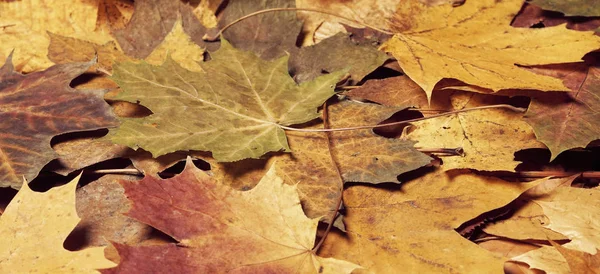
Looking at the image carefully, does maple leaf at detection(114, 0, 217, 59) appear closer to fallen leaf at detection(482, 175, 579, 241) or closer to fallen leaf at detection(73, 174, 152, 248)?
fallen leaf at detection(73, 174, 152, 248)

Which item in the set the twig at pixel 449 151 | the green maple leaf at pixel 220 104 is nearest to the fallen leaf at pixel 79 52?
the green maple leaf at pixel 220 104

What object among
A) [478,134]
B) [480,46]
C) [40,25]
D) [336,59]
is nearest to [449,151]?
[478,134]

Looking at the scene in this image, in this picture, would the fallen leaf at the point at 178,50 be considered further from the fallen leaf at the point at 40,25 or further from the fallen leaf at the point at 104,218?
the fallen leaf at the point at 104,218

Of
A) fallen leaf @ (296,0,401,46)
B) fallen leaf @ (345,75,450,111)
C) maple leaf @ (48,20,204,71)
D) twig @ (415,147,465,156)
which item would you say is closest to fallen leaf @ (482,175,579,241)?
twig @ (415,147,465,156)

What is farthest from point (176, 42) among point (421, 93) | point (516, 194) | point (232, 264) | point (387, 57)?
point (516, 194)

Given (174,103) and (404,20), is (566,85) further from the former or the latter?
(174,103)
